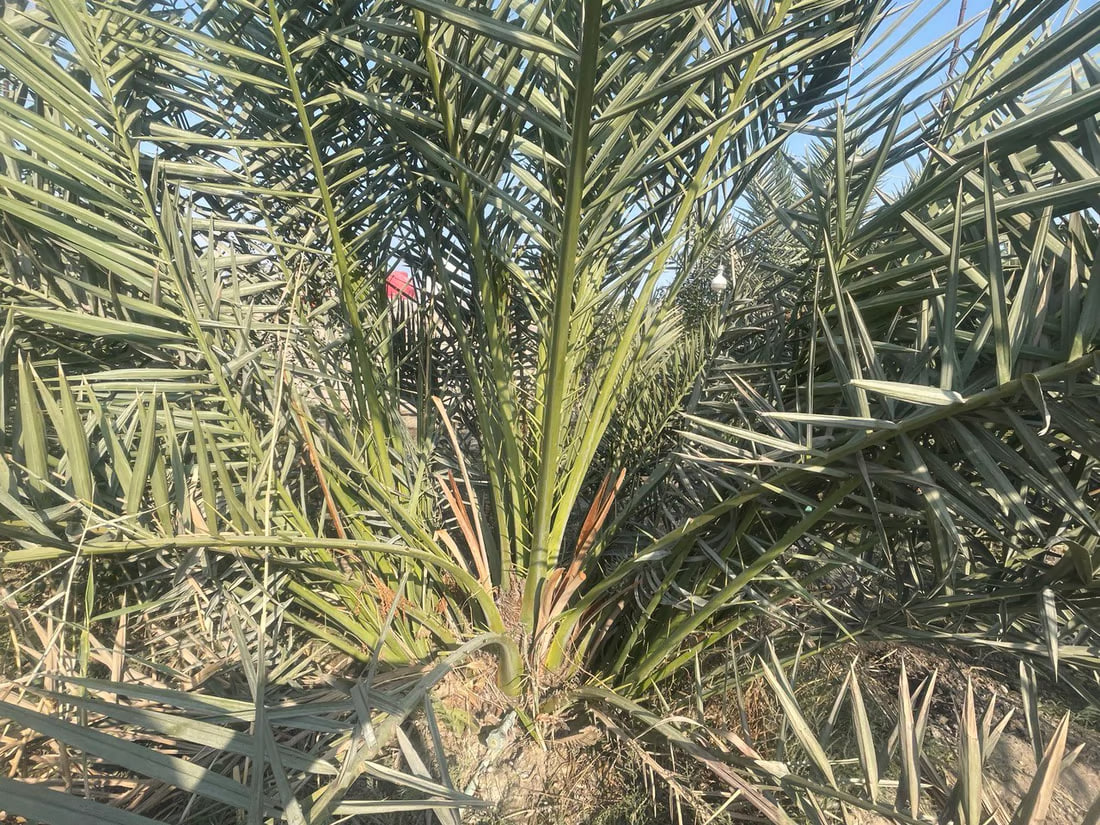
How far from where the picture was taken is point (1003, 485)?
43cm

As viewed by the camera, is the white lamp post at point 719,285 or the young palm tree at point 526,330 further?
the white lamp post at point 719,285

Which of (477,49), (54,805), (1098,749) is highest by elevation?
(477,49)

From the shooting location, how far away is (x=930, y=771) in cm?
55

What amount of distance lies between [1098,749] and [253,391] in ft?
4.87

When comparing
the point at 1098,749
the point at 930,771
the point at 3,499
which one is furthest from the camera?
the point at 1098,749

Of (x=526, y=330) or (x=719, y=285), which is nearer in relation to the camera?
(x=526, y=330)

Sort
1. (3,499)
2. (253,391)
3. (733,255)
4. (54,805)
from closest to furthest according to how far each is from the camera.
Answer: (54,805), (3,499), (253,391), (733,255)

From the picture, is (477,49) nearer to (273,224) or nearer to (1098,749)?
(273,224)

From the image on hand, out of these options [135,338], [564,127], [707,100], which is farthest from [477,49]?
[135,338]

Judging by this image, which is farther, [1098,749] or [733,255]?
[733,255]

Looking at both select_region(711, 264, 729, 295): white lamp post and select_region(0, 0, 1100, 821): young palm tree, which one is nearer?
select_region(0, 0, 1100, 821): young palm tree

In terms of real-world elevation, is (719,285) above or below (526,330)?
above

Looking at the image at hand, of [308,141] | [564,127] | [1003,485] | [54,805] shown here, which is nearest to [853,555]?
[1003,485]

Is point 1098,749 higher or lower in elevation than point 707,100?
lower
